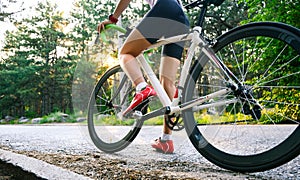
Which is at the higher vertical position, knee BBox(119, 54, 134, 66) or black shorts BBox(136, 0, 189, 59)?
black shorts BBox(136, 0, 189, 59)

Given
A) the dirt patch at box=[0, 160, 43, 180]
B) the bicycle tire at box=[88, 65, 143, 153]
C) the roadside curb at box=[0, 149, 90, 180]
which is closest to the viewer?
the roadside curb at box=[0, 149, 90, 180]

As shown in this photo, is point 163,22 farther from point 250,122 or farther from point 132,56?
point 250,122

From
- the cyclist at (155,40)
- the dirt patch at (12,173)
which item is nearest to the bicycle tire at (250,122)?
the cyclist at (155,40)

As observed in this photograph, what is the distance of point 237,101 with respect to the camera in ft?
5.09

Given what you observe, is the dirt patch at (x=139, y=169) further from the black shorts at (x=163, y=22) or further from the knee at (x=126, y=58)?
the black shorts at (x=163, y=22)

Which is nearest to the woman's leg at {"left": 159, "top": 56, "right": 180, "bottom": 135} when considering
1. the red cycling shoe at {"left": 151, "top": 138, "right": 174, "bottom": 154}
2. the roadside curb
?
the red cycling shoe at {"left": 151, "top": 138, "right": 174, "bottom": 154}

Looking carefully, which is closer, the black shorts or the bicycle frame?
the bicycle frame

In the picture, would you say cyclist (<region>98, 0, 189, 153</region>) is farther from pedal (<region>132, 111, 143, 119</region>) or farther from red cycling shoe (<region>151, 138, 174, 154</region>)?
red cycling shoe (<region>151, 138, 174, 154</region>)

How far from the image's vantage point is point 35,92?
19.5 metres

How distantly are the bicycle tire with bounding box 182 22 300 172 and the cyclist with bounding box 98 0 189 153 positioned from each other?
0.29 metres

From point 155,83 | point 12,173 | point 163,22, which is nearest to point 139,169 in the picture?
point 155,83

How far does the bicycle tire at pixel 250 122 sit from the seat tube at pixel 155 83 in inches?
6.8

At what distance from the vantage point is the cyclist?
6.24 feet

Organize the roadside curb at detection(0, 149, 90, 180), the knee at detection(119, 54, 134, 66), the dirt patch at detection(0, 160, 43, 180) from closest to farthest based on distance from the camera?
the roadside curb at detection(0, 149, 90, 180) < the dirt patch at detection(0, 160, 43, 180) < the knee at detection(119, 54, 134, 66)
